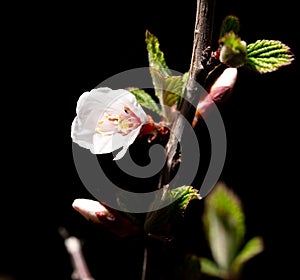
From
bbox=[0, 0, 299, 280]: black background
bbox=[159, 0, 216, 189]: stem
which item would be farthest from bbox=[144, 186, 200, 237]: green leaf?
bbox=[0, 0, 299, 280]: black background

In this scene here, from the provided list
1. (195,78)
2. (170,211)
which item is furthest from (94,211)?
(195,78)

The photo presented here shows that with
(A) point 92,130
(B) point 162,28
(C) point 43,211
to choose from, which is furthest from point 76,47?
(A) point 92,130

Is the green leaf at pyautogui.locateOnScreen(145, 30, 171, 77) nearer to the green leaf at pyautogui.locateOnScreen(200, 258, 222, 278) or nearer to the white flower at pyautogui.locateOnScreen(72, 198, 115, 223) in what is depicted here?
the white flower at pyautogui.locateOnScreen(72, 198, 115, 223)

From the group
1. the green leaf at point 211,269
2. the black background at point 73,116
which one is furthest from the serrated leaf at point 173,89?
the black background at point 73,116

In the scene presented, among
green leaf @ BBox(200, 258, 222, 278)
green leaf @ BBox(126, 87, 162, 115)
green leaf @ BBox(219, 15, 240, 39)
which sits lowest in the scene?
green leaf @ BBox(200, 258, 222, 278)

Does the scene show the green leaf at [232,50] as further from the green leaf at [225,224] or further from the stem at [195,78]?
the green leaf at [225,224]

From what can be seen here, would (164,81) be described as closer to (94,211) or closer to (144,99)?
(144,99)

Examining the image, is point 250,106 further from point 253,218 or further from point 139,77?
point 139,77
